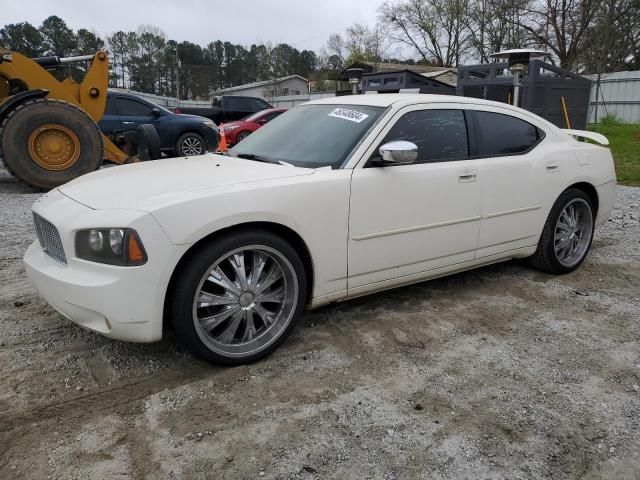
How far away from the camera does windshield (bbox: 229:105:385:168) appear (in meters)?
3.46

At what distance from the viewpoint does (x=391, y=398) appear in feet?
9.03

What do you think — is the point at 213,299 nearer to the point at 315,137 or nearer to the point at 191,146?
the point at 315,137

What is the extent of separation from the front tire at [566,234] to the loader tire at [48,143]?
6854mm

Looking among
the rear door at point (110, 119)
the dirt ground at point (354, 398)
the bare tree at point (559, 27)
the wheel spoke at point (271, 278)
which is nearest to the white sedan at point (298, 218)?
the wheel spoke at point (271, 278)

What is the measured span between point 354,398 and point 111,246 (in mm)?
1448

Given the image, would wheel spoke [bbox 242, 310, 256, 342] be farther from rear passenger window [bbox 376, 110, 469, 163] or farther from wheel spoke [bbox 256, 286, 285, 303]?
rear passenger window [bbox 376, 110, 469, 163]

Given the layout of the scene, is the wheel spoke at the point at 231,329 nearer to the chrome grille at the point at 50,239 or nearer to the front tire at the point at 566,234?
the chrome grille at the point at 50,239

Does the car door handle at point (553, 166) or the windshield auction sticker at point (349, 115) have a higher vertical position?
the windshield auction sticker at point (349, 115)

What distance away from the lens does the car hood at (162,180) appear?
280 cm

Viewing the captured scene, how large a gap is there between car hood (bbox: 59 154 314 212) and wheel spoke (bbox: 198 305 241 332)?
669 millimetres

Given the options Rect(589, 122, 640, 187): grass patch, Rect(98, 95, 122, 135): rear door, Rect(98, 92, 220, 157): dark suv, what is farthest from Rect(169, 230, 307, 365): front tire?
Rect(98, 95, 122, 135): rear door

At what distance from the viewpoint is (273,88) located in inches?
2079

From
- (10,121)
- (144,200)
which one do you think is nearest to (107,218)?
(144,200)

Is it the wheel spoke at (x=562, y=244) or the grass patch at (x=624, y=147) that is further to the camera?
the grass patch at (x=624, y=147)
